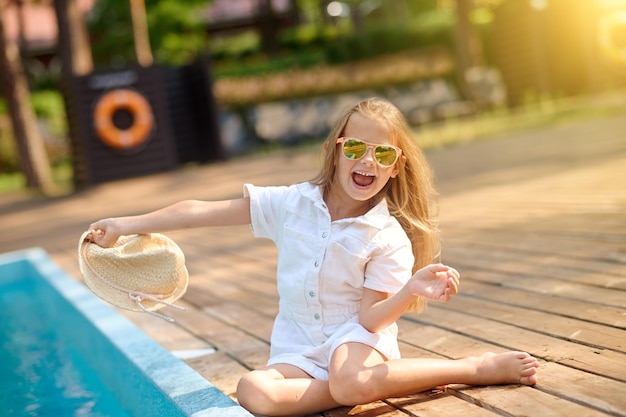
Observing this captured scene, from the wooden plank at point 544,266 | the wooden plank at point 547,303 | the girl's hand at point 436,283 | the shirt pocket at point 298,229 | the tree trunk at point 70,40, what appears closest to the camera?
the girl's hand at point 436,283

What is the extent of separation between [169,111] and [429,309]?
12.3 metres

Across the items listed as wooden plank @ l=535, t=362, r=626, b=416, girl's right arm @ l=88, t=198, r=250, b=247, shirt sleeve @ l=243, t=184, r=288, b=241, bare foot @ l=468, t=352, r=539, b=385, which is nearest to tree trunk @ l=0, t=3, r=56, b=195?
girl's right arm @ l=88, t=198, r=250, b=247

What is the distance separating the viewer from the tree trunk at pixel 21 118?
47.0 ft

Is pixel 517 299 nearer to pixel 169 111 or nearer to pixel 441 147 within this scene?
pixel 441 147

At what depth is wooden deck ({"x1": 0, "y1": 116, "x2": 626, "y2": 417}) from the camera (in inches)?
88.3

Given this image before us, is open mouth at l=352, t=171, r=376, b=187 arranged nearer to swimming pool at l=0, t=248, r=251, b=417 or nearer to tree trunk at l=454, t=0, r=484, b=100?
swimming pool at l=0, t=248, r=251, b=417

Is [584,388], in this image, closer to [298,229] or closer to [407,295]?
[407,295]

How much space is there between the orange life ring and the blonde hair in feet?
36.9

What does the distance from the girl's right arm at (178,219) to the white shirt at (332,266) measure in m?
0.17

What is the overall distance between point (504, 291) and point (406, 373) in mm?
1230

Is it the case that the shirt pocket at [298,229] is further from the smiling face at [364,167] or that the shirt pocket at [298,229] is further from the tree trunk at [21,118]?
the tree trunk at [21,118]

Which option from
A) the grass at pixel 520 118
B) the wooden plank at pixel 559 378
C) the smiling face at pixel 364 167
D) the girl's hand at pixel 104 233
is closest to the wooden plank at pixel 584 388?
the wooden plank at pixel 559 378

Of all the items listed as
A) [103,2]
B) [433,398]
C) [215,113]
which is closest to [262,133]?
[215,113]

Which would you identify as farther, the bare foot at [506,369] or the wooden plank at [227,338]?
the wooden plank at [227,338]
